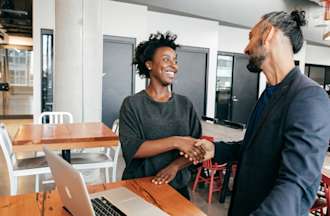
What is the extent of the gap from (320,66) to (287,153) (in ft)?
33.4

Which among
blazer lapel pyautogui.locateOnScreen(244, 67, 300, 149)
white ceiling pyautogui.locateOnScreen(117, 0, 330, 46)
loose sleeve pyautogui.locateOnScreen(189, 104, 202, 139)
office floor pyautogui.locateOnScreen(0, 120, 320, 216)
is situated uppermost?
white ceiling pyautogui.locateOnScreen(117, 0, 330, 46)

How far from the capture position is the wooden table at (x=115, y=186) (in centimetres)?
116

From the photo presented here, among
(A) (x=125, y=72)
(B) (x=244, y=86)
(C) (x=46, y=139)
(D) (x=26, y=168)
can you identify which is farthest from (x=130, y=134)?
(B) (x=244, y=86)

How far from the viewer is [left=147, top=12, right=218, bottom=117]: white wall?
5.79 metres

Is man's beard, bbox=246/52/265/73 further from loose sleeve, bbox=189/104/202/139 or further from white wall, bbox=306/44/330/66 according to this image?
white wall, bbox=306/44/330/66

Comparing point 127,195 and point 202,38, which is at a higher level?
point 202,38

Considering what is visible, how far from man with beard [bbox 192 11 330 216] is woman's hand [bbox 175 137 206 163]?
0.75 feet

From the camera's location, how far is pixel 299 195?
820 mm

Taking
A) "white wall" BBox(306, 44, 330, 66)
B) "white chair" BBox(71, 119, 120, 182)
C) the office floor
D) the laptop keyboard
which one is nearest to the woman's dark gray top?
the laptop keyboard

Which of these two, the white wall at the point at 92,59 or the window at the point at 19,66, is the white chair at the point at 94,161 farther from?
the window at the point at 19,66

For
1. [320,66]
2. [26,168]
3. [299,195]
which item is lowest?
[26,168]

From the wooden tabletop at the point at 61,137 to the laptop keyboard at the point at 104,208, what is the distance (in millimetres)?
1566

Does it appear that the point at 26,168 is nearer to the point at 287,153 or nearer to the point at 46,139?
the point at 46,139

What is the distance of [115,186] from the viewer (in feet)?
4.52
